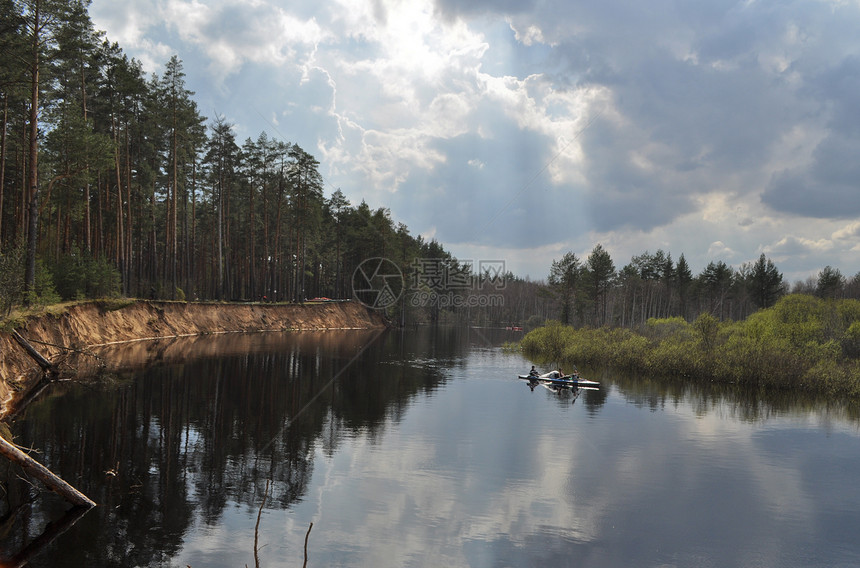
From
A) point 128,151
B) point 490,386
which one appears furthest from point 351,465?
point 128,151

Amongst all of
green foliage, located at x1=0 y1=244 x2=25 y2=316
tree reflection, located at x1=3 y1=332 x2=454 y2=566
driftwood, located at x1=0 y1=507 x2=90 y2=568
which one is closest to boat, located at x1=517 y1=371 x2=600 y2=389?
tree reflection, located at x1=3 y1=332 x2=454 y2=566

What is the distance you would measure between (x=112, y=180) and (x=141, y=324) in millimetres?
14346

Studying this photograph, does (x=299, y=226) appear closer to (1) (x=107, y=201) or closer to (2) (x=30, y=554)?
(1) (x=107, y=201)

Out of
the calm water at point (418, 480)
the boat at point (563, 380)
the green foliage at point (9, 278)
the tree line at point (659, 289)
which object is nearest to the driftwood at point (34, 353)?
the green foliage at point (9, 278)

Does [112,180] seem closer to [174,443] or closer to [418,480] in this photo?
[174,443]

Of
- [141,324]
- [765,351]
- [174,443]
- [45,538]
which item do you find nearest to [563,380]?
[765,351]

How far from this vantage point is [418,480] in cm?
1758

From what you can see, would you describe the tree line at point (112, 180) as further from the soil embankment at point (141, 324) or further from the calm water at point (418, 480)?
the calm water at point (418, 480)

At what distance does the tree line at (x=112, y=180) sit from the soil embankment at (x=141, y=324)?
74.4 inches

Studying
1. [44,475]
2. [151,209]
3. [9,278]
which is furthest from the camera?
[151,209]

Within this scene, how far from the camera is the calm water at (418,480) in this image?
12758 millimetres

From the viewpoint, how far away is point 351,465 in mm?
18656

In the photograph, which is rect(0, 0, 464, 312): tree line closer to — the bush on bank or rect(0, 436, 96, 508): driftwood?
rect(0, 436, 96, 508): driftwood

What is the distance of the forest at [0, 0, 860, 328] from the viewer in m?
32.8
